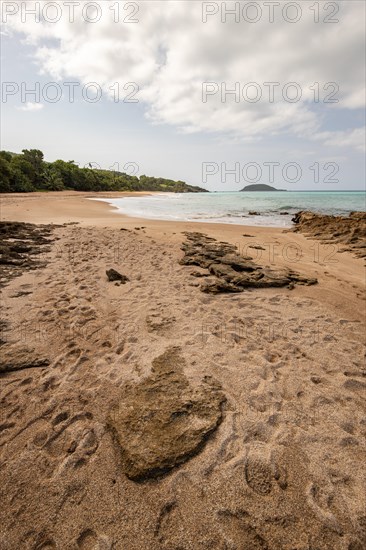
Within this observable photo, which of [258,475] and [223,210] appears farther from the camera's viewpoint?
[223,210]

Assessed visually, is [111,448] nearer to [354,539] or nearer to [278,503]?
[278,503]

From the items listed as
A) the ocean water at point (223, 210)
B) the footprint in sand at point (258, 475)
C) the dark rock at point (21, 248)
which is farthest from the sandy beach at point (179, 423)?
the ocean water at point (223, 210)

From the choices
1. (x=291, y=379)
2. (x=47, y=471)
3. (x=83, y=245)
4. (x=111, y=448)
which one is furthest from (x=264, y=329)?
(x=83, y=245)

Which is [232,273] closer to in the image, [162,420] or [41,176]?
[162,420]

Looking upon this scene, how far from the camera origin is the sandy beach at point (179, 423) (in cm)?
214

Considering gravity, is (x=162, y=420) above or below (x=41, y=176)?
below

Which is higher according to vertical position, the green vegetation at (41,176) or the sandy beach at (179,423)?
the green vegetation at (41,176)

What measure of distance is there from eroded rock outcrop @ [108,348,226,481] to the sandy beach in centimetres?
1

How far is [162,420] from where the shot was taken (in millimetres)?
3025

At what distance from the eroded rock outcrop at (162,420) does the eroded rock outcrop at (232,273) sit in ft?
10.9

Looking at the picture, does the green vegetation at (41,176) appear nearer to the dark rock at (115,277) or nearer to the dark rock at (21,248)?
the dark rock at (21,248)

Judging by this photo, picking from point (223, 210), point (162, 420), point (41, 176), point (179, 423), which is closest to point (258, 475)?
point (179, 423)

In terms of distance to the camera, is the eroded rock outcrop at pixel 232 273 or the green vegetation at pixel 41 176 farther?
the green vegetation at pixel 41 176

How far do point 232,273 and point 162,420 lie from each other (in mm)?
5229
